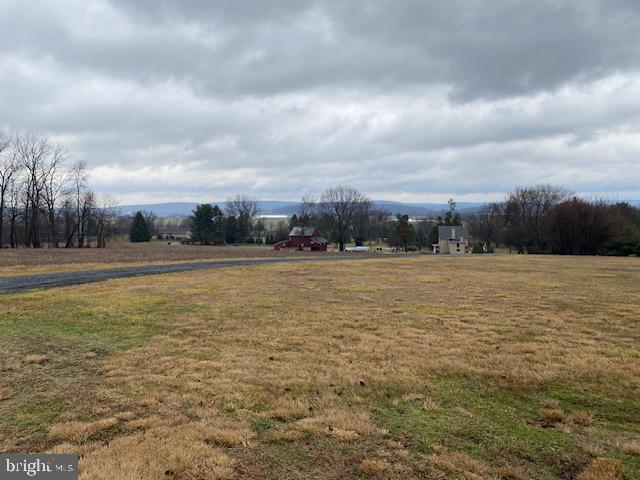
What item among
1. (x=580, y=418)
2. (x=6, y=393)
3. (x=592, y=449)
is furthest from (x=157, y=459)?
(x=580, y=418)

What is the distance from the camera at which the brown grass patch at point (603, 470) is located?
3.21 m

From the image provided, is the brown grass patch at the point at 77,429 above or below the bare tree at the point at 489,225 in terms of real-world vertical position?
below

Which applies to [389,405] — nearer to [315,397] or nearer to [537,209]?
[315,397]

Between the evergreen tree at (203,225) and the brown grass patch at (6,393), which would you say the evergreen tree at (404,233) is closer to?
the evergreen tree at (203,225)

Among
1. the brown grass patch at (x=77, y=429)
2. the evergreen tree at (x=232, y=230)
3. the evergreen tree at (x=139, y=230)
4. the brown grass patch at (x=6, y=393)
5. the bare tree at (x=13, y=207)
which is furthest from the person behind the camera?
the evergreen tree at (x=139, y=230)

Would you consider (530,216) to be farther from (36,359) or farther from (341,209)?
(36,359)

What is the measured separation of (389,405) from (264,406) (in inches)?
59.8

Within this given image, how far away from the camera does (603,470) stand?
3307 mm

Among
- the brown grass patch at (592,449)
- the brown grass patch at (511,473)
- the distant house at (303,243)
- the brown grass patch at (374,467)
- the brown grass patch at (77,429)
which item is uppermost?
the distant house at (303,243)

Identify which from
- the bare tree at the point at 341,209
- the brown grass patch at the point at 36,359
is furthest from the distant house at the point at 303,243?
the brown grass patch at the point at 36,359

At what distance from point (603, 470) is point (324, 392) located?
296 centimetres

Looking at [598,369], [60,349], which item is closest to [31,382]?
[60,349]

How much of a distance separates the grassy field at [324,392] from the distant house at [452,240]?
63.8 m

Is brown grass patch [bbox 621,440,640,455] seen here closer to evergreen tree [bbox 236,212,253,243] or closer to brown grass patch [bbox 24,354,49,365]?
brown grass patch [bbox 24,354,49,365]
